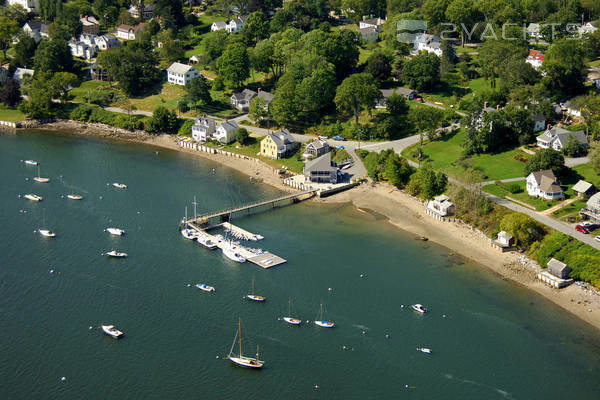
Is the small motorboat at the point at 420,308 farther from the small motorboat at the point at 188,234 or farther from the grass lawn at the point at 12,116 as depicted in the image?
the grass lawn at the point at 12,116

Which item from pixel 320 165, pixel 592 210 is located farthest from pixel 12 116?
pixel 592 210

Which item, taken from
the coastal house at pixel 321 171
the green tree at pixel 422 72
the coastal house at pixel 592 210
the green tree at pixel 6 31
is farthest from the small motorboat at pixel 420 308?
the green tree at pixel 6 31

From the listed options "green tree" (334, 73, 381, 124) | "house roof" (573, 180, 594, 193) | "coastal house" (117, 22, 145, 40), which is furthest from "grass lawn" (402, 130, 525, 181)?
"coastal house" (117, 22, 145, 40)

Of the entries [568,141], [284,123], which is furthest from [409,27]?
[568,141]

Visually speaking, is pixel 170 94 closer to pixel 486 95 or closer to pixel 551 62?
pixel 486 95

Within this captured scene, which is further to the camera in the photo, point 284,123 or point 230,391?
point 284,123

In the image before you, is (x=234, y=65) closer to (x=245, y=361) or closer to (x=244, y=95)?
(x=244, y=95)

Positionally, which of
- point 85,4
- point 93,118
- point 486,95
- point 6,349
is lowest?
point 6,349
